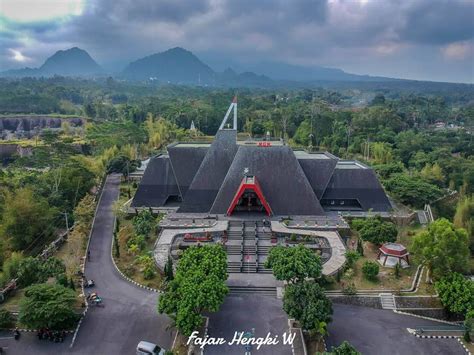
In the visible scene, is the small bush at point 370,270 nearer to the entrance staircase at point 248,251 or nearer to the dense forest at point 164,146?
the entrance staircase at point 248,251

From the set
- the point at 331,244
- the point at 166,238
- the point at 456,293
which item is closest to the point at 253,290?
the point at 331,244

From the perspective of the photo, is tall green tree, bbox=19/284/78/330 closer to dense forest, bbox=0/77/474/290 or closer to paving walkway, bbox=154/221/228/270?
dense forest, bbox=0/77/474/290

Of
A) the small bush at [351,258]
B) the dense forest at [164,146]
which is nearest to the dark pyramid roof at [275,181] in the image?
the dense forest at [164,146]

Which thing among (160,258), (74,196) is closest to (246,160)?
(160,258)

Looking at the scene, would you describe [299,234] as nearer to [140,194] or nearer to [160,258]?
[160,258]

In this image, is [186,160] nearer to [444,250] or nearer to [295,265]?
[295,265]

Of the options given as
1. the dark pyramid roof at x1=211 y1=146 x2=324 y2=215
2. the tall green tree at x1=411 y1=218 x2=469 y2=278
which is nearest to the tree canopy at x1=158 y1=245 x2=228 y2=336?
the tall green tree at x1=411 y1=218 x2=469 y2=278
